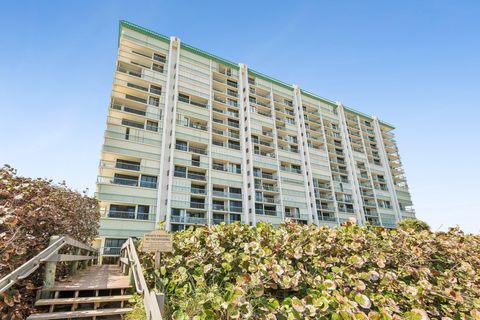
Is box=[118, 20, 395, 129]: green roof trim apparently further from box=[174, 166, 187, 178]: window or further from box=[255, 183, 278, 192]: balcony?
box=[255, 183, 278, 192]: balcony

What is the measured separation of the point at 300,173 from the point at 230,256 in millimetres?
35870

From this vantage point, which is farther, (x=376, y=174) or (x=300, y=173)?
(x=376, y=174)

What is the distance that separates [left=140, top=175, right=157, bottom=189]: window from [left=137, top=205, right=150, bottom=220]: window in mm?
2356

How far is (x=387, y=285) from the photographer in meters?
3.53

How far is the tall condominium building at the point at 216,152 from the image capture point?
26078 millimetres

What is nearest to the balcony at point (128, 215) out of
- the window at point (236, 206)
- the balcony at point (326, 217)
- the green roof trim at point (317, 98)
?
the window at point (236, 206)

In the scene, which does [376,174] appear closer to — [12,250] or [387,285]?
[387,285]

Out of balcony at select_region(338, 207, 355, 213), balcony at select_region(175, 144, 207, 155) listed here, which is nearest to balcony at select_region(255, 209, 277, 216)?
balcony at select_region(175, 144, 207, 155)

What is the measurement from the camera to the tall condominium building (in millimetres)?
26078

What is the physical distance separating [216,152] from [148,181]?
9.57 meters

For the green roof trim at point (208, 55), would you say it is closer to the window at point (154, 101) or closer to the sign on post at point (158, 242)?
the window at point (154, 101)

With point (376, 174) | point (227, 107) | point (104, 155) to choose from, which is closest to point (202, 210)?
point (104, 155)

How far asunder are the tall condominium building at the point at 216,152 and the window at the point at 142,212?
102 mm

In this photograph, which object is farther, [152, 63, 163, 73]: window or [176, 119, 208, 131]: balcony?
[152, 63, 163, 73]: window
